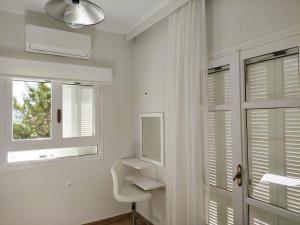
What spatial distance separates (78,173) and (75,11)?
217 centimetres

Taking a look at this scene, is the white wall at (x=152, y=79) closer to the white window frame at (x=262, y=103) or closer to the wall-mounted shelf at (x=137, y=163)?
the wall-mounted shelf at (x=137, y=163)

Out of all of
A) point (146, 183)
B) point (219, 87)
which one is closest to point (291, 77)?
point (219, 87)

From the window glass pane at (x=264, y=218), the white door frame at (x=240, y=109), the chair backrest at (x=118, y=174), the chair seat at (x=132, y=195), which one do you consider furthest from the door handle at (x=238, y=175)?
the chair backrest at (x=118, y=174)

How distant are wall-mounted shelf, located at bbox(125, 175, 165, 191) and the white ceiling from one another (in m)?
2.10

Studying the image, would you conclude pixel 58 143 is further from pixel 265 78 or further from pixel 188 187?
pixel 265 78

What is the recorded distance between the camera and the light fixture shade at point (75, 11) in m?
1.39

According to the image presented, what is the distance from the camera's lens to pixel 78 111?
3.00m

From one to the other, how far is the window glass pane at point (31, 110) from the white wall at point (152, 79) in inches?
48.7

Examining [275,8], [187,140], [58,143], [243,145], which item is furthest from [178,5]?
[58,143]

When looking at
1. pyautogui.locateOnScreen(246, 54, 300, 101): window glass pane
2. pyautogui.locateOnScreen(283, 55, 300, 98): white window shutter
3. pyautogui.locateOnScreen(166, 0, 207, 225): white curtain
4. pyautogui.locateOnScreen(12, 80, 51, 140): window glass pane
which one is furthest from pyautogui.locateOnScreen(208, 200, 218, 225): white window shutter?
pyautogui.locateOnScreen(12, 80, 51, 140): window glass pane

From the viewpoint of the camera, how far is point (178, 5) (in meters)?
2.25

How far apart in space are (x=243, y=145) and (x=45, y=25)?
267cm

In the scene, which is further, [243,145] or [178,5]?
[178,5]

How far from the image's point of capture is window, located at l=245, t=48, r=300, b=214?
4.96 ft
